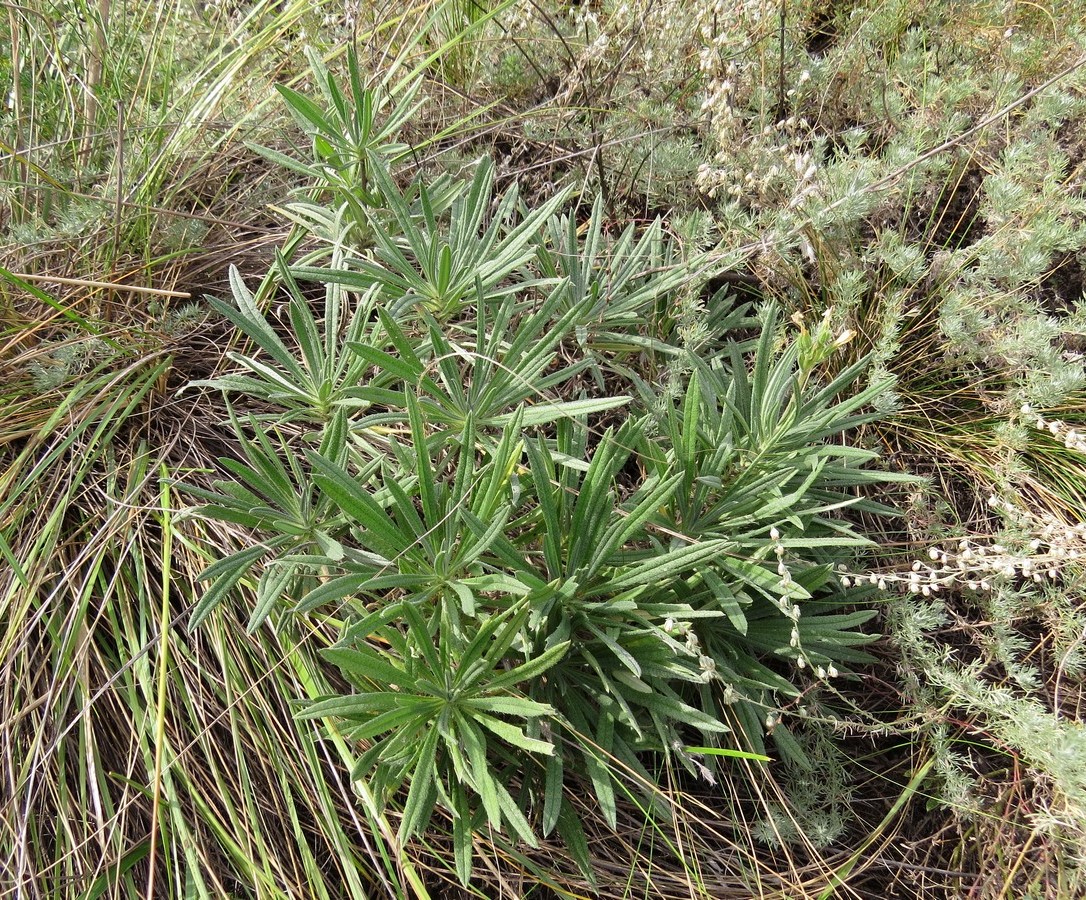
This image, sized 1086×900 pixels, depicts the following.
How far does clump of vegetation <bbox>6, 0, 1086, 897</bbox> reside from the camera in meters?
1.44

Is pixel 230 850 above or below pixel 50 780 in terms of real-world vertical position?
below

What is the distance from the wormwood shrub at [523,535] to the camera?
135cm

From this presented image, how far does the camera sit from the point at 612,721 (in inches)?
58.6

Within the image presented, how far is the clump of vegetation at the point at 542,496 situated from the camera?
4.73ft

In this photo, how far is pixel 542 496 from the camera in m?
1.41

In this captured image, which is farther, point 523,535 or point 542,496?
point 523,535

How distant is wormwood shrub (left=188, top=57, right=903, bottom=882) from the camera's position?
4.43ft

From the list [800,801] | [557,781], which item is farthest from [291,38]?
[800,801]

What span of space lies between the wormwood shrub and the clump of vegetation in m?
0.01

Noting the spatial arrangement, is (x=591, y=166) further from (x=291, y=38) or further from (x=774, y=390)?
(x=291, y=38)

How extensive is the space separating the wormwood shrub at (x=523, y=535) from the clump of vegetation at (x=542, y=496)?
0.4 inches

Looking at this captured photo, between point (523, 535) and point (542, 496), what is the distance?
0.19 metres

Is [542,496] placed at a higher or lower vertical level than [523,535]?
higher

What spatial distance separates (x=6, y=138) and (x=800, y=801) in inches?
94.6
